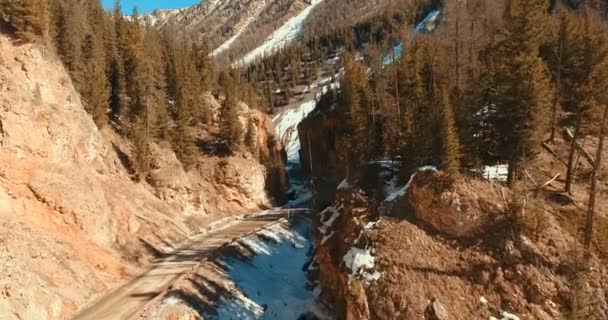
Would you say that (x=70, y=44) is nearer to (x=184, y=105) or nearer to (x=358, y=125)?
(x=184, y=105)

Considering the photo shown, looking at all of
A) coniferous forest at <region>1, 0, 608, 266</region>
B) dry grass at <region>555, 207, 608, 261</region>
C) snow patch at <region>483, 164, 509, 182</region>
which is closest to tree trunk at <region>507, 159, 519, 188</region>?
coniferous forest at <region>1, 0, 608, 266</region>

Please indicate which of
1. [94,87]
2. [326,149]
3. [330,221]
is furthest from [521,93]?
[326,149]

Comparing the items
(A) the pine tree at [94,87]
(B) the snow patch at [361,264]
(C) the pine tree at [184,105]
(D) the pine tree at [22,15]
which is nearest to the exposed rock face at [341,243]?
(B) the snow patch at [361,264]

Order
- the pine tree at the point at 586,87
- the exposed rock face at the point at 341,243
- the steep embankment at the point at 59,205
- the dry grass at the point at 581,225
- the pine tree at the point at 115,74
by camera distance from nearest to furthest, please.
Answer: the dry grass at the point at 581,225, the steep embankment at the point at 59,205, the exposed rock face at the point at 341,243, the pine tree at the point at 586,87, the pine tree at the point at 115,74

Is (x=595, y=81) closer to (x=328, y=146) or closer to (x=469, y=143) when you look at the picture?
(x=469, y=143)

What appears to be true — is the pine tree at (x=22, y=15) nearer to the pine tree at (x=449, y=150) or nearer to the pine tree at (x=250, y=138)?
the pine tree at (x=449, y=150)

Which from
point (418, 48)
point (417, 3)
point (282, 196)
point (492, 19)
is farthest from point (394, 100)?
point (417, 3)
